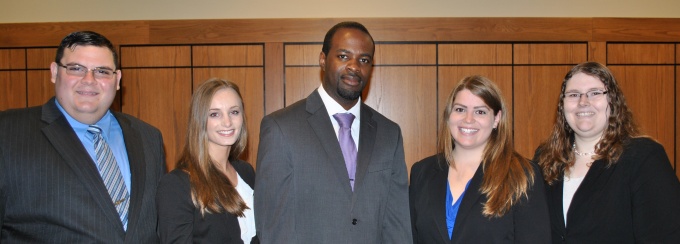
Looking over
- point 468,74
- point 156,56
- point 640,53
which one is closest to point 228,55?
point 156,56

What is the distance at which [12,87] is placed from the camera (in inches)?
212

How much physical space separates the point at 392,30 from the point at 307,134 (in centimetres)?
324

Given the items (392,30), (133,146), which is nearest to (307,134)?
(133,146)

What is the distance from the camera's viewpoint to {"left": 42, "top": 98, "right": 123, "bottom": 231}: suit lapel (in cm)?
200

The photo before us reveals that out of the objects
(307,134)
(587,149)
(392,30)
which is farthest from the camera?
(392,30)

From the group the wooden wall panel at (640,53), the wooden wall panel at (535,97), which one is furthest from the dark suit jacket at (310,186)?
the wooden wall panel at (640,53)

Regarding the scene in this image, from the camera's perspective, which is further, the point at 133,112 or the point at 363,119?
the point at 133,112

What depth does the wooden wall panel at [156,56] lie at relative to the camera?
5258 millimetres

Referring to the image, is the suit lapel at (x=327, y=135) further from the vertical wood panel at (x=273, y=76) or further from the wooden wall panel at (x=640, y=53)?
the wooden wall panel at (x=640, y=53)

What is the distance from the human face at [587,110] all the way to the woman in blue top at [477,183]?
0.33 m

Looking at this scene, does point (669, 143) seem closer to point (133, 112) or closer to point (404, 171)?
point (404, 171)

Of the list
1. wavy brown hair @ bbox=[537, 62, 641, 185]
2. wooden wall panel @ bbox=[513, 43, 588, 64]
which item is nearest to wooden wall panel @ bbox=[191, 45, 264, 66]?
wooden wall panel @ bbox=[513, 43, 588, 64]

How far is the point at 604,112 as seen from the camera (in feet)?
7.76

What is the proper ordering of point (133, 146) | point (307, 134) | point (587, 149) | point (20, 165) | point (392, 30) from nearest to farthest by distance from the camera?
point (20, 165) < point (307, 134) < point (133, 146) < point (587, 149) < point (392, 30)
